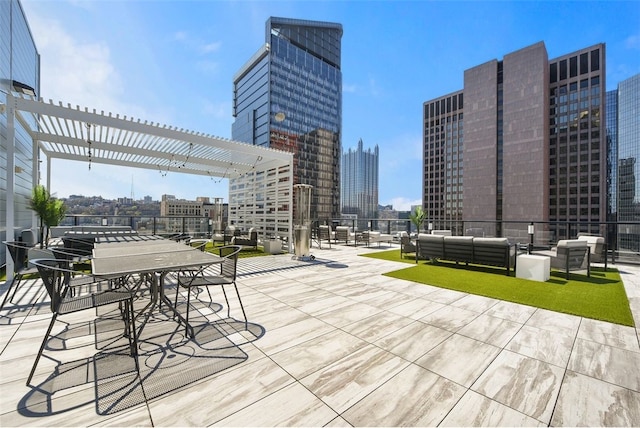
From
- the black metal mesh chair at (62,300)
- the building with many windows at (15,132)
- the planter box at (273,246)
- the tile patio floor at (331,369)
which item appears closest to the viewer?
the tile patio floor at (331,369)

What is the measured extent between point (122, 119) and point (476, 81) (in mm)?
60262

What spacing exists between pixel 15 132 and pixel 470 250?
10055mm

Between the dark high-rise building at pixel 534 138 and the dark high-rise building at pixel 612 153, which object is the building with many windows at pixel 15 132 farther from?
the dark high-rise building at pixel 612 153

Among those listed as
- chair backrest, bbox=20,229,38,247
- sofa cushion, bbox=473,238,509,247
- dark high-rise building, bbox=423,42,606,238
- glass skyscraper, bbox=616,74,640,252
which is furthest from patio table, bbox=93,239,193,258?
glass skyscraper, bbox=616,74,640,252

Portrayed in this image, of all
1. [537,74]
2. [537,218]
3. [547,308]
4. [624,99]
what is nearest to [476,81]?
[537,74]

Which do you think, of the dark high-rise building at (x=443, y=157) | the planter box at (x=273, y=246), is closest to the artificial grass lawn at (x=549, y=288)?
the planter box at (x=273, y=246)

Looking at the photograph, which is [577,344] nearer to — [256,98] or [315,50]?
[256,98]

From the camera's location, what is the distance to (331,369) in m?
1.87

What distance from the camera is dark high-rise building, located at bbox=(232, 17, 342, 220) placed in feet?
194

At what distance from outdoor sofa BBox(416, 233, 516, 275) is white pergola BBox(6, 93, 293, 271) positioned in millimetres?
4254

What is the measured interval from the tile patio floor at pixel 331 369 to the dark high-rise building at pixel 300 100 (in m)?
53.0

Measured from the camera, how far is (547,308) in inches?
126

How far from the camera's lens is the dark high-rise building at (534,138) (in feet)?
140

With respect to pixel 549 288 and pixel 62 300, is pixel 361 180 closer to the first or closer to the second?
pixel 549 288
